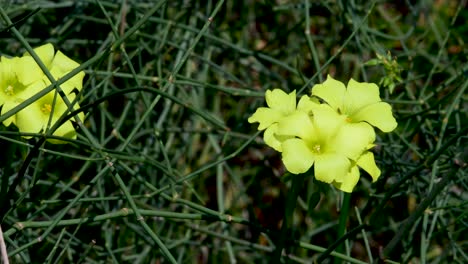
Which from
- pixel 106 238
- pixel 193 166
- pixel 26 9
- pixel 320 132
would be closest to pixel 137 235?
pixel 106 238

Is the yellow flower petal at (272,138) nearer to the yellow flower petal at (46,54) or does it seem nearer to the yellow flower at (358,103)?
the yellow flower at (358,103)

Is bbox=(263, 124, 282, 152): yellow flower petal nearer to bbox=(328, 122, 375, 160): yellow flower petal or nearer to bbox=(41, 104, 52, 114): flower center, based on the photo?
bbox=(328, 122, 375, 160): yellow flower petal

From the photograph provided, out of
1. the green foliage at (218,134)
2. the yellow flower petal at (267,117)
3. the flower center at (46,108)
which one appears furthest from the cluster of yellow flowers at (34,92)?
the yellow flower petal at (267,117)

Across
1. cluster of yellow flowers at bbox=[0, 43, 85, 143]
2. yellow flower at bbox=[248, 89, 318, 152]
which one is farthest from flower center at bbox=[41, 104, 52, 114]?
yellow flower at bbox=[248, 89, 318, 152]

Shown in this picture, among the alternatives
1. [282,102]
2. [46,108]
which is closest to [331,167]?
[282,102]

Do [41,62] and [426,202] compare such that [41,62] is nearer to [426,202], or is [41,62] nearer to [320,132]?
[320,132]

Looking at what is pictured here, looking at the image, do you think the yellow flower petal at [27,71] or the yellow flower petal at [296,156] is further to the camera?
the yellow flower petal at [27,71]

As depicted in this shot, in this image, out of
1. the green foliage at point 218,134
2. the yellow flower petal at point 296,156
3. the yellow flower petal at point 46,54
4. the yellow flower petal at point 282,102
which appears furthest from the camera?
the green foliage at point 218,134
